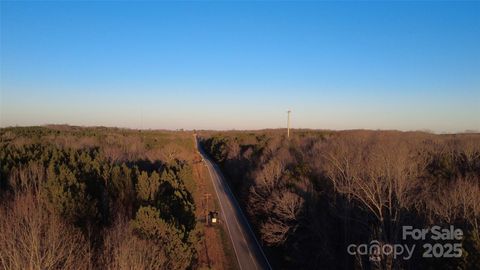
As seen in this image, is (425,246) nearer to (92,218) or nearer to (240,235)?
(240,235)

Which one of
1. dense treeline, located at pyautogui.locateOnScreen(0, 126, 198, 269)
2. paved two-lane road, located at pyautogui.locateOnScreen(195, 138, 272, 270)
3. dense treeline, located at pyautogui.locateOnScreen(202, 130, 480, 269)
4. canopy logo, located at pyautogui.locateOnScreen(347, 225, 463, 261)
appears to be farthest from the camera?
paved two-lane road, located at pyautogui.locateOnScreen(195, 138, 272, 270)

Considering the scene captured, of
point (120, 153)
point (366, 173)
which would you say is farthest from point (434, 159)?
point (120, 153)

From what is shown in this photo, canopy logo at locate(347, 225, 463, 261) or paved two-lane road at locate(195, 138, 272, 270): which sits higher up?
canopy logo at locate(347, 225, 463, 261)

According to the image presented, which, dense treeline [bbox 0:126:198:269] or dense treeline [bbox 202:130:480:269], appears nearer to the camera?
dense treeline [bbox 0:126:198:269]

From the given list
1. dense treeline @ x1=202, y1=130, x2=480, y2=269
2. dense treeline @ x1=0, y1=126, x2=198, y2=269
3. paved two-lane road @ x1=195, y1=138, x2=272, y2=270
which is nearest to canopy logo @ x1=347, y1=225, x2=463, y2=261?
dense treeline @ x1=202, y1=130, x2=480, y2=269

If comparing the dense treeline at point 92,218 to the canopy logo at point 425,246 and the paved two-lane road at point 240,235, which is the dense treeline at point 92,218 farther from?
the canopy logo at point 425,246

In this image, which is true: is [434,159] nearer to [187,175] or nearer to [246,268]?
[246,268]

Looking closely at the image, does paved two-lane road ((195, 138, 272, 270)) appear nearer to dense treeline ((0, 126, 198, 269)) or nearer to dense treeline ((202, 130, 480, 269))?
dense treeline ((202, 130, 480, 269))
